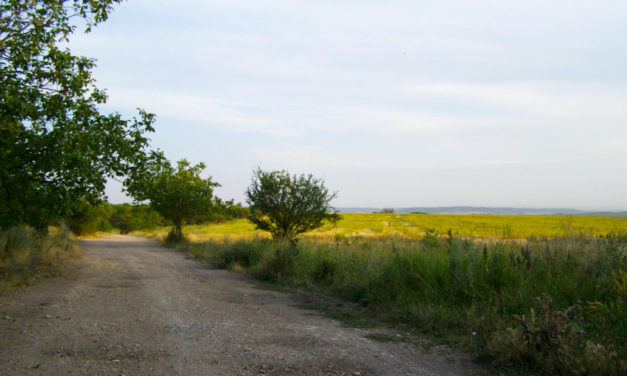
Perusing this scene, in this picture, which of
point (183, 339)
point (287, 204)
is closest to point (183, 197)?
point (287, 204)

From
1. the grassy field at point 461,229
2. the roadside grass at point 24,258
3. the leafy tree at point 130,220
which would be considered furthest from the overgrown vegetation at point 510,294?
the leafy tree at point 130,220

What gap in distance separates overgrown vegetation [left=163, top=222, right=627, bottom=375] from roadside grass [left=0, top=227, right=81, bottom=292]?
21.7 ft

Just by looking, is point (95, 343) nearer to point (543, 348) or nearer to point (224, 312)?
point (224, 312)

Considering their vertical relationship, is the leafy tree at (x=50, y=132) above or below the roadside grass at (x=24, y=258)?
above

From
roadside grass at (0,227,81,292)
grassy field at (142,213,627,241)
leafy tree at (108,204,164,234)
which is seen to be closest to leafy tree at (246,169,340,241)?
grassy field at (142,213,627,241)

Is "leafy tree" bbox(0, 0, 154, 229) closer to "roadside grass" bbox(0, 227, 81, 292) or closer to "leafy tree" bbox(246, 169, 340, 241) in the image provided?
"roadside grass" bbox(0, 227, 81, 292)

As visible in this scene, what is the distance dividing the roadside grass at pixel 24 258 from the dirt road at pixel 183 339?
137 centimetres

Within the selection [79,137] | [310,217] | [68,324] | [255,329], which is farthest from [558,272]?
[310,217]

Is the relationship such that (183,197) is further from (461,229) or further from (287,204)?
(461,229)

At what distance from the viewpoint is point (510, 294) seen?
7586mm

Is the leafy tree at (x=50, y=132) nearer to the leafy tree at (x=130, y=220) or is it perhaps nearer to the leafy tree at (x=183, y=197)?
the leafy tree at (x=183, y=197)

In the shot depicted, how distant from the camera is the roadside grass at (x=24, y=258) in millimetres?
11352

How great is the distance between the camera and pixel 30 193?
11242 millimetres

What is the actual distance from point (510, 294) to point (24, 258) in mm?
12927
